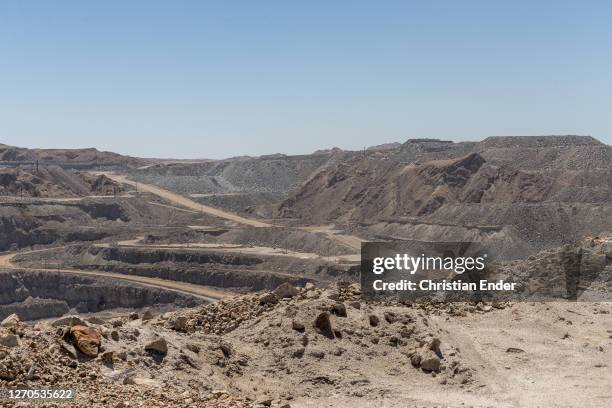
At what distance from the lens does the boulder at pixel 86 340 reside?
1154cm

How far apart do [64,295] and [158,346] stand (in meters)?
48.1

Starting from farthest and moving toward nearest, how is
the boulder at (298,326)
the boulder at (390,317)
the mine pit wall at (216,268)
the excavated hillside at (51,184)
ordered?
the excavated hillside at (51,184) < the mine pit wall at (216,268) < the boulder at (390,317) < the boulder at (298,326)

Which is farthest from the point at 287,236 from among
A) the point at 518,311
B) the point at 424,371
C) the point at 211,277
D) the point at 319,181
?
the point at 424,371

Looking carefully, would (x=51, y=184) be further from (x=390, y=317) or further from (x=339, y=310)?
(x=390, y=317)

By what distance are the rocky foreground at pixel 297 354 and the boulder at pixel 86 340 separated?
2 cm

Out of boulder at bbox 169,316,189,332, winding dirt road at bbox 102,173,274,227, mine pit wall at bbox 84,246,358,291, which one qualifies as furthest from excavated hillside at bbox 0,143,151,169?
boulder at bbox 169,316,189,332

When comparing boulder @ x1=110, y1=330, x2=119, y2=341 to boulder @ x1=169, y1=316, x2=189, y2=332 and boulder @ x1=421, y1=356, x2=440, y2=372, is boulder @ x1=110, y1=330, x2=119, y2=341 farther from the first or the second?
boulder @ x1=421, y1=356, x2=440, y2=372

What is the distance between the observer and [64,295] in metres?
57.3

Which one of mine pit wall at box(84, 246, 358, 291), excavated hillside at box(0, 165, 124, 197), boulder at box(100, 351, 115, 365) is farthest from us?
excavated hillside at box(0, 165, 124, 197)

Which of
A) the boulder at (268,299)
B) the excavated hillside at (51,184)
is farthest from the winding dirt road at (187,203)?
the boulder at (268,299)

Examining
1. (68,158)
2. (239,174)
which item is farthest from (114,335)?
(68,158)

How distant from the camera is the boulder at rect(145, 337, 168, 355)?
12469 mm

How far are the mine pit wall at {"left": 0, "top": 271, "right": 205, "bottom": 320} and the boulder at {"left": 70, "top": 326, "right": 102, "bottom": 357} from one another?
3960 cm

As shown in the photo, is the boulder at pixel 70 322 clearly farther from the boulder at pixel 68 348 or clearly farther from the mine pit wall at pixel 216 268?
the mine pit wall at pixel 216 268
